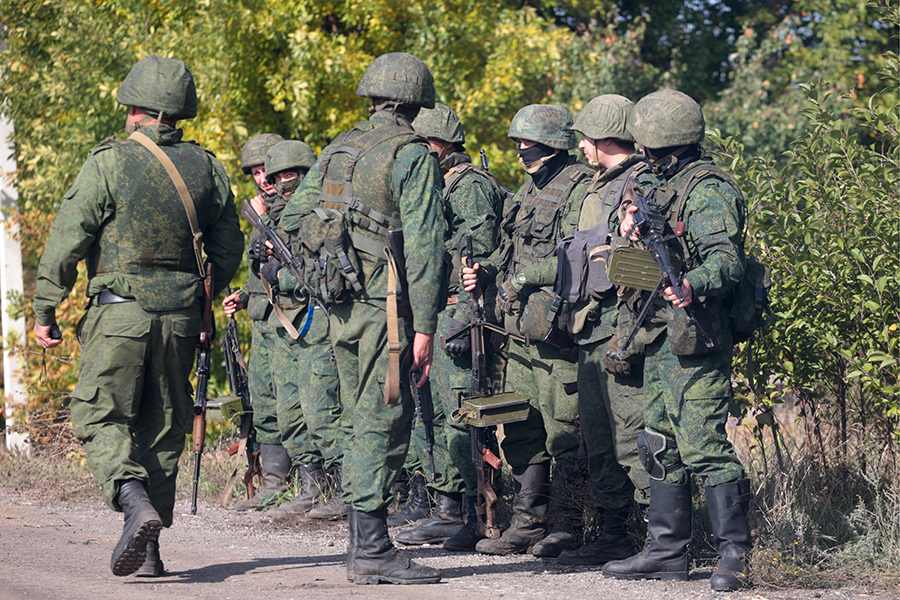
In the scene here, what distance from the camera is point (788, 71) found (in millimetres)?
15445

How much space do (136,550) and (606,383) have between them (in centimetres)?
239

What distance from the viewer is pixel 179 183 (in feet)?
16.2

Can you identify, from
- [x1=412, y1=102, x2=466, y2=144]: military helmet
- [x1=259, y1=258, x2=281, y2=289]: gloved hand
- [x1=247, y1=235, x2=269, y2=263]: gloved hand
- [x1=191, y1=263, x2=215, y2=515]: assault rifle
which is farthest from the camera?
Answer: [x1=247, y1=235, x2=269, y2=263]: gloved hand

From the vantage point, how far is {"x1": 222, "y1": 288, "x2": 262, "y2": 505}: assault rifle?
7.38m

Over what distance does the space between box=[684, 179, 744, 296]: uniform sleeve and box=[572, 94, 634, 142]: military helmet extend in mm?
920

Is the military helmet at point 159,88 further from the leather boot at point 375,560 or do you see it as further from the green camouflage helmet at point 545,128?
the leather boot at point 375,560

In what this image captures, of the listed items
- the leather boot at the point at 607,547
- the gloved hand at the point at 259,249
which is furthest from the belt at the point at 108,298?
the leather boot at the point at 607,547

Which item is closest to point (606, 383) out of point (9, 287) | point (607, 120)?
point (607, 120)

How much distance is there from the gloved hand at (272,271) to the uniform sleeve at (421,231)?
2.33m

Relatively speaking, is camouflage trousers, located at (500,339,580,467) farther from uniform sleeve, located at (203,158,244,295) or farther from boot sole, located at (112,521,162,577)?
boot sole, located at (112,521,162,577)

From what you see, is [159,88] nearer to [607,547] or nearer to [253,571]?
[253,571]

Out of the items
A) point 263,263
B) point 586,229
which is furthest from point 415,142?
point 263,263

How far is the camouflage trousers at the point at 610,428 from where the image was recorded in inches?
202

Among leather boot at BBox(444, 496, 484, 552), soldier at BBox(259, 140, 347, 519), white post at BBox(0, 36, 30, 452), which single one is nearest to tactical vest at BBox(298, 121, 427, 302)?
soldier at BBox(259, 140, 347, 519)
